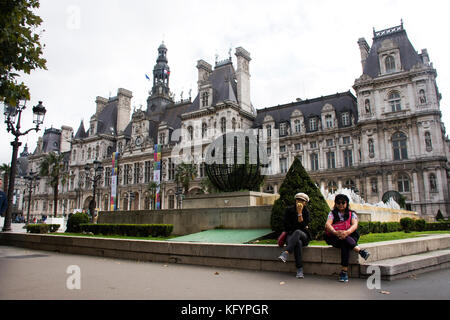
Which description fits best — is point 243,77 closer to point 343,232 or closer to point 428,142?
point 428,142

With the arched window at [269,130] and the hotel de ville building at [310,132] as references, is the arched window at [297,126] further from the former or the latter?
the arched window at [269,130]

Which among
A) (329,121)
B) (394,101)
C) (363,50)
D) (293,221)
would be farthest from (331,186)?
(293,221)

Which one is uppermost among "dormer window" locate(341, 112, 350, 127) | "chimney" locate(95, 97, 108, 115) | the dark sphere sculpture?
"chimney" locate(95, 97, 108, 115)

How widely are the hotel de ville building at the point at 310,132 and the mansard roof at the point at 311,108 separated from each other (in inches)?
6.4

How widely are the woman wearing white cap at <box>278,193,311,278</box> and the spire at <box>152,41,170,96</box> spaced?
64.4m

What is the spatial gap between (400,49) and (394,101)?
23.0 ft

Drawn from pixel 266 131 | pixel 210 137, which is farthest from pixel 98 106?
pixel 266 131

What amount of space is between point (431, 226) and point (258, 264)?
676 inches

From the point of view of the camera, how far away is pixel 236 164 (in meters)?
15.0

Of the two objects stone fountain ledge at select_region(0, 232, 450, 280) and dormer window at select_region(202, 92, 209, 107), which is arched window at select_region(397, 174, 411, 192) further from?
stone fountain ledge at select_region(0, 232, 450, 280)

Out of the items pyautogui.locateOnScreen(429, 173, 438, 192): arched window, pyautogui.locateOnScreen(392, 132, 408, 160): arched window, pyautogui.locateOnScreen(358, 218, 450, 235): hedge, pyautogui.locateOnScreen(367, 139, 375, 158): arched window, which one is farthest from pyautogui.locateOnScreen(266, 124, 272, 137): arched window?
pyautogui.locateOnScreen(358, 218, 450, 235): hedge

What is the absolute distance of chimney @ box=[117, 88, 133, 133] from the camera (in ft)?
231

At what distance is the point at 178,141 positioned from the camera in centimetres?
5569

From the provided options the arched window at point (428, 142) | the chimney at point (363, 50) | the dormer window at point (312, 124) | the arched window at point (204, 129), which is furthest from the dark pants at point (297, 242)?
the chimney at point (363, 50)
